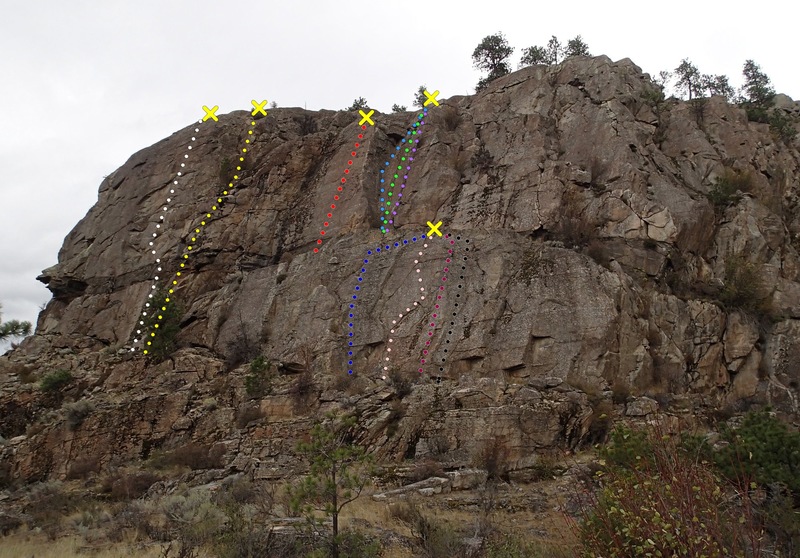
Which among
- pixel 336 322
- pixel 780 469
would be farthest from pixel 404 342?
pixel 780 469

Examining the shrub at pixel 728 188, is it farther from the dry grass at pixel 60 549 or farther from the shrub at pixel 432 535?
the dry grass at pixel 60 549

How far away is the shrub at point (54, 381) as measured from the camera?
24.5 m

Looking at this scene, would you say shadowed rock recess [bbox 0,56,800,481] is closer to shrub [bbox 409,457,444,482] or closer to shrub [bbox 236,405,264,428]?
shrub [bbox 236,405,264,428]

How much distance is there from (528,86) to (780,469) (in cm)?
2466

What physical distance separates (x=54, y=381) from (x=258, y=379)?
9403 millimetres

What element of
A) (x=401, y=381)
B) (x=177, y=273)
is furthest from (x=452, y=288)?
(x=177, y=273)

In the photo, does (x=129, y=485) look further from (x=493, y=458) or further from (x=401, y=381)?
A: (x=493, y=458)

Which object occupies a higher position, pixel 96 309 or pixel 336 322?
pixel 96 309

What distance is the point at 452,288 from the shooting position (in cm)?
2262

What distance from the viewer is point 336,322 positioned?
2358cm

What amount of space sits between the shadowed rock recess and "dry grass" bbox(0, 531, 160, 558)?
6.43m

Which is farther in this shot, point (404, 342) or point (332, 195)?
point (332, 195)

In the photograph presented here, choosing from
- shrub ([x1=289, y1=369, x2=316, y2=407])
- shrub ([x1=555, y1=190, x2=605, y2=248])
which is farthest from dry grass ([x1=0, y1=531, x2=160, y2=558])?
shrub ([x1=555, y1=190, x2=605, y2=248])

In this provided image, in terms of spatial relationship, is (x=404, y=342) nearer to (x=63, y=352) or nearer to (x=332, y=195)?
(x=332, y=195)
